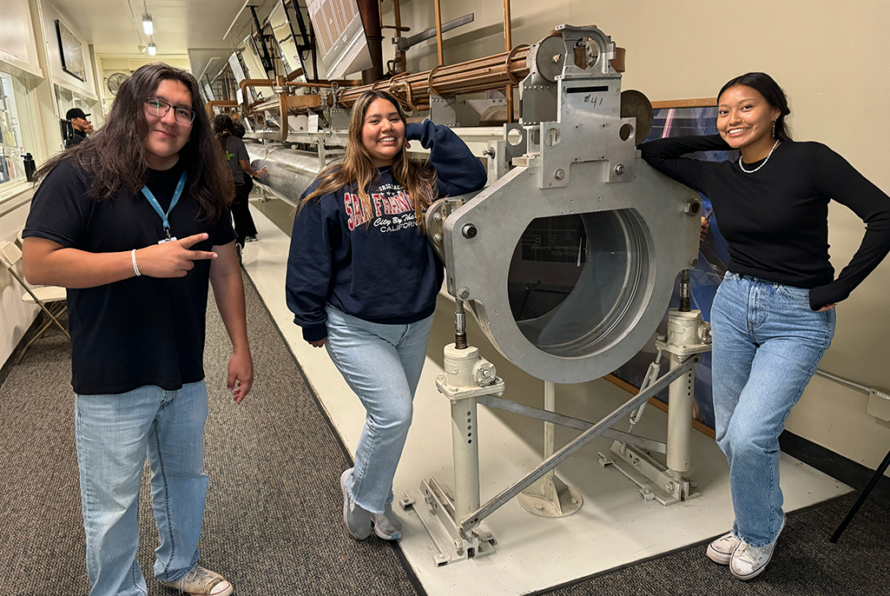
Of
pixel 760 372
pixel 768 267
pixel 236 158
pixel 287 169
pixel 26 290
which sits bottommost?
pixel 26 290

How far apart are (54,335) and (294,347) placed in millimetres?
1954

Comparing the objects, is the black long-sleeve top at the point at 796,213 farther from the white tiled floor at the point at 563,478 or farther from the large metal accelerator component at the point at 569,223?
the white tiled floor at the point at 563,478

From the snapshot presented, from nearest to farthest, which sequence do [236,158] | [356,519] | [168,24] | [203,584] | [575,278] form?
[203,584] → [356,519] → [575,278] → [236,158] → [168,24]

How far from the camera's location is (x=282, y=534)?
2.29m

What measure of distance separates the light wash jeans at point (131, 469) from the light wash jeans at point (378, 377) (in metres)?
0.43

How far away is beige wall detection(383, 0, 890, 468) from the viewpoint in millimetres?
2191

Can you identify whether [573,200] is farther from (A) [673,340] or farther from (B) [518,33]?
(B) [518,33]

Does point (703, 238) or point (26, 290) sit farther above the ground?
point (703, 238)

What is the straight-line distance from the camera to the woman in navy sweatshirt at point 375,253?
73.6 inches

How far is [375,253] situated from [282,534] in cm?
112

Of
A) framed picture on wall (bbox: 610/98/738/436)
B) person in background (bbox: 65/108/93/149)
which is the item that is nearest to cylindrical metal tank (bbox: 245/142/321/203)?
person in background (bbox: 65/108/93/149)

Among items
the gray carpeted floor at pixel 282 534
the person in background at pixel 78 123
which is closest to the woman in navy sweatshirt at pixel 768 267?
the gray carpeted floor at pixel 282 534

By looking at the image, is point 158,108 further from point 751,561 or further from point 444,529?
point 751,561

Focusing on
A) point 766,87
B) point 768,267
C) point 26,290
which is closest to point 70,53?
point 26,290
